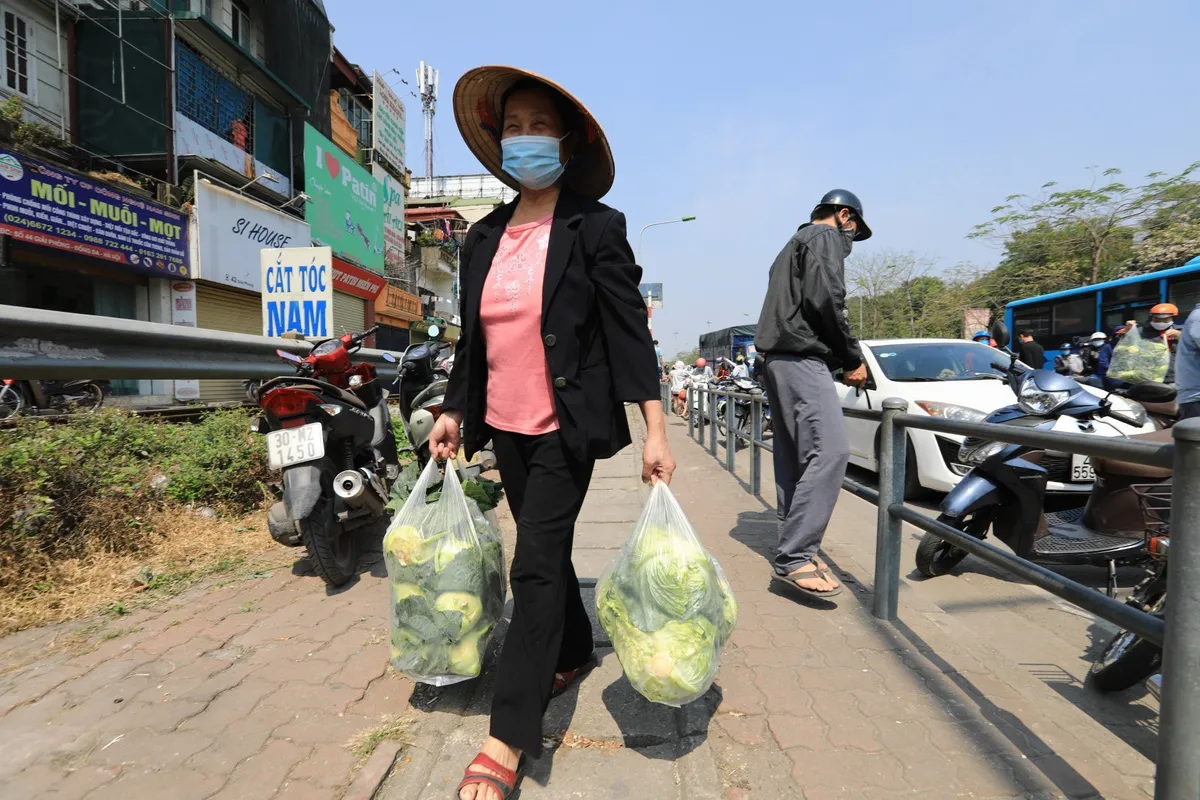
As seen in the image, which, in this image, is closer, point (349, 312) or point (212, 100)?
point (212, 100)

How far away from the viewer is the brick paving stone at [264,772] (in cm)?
170

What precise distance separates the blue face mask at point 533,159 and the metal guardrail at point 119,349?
188 cm

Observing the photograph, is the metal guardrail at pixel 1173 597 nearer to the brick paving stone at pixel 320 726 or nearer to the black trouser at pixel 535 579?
the black trouser at pixel 535 579

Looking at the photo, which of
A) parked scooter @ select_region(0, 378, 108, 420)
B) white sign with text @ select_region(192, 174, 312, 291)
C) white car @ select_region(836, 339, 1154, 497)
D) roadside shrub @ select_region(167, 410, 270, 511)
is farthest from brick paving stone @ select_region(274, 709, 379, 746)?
white sign with text @ select_region(192, 174, 312, 291)

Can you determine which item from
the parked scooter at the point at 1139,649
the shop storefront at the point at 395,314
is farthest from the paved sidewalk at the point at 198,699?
the shop storefront at the point at 395,314

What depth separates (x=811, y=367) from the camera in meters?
3.03

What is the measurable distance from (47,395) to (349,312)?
11.7 meters

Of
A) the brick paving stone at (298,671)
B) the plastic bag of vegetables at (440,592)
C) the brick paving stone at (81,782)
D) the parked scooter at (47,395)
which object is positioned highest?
the parked scooter at (47,395)

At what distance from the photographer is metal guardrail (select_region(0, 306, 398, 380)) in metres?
2.46

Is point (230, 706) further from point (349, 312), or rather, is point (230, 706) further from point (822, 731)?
point (349, 312)

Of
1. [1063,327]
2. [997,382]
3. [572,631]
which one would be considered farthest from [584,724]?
[1063,327]

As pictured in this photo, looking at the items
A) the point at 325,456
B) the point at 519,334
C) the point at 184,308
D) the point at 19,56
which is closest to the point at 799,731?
the point at 519,334

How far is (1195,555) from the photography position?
4.02 ft

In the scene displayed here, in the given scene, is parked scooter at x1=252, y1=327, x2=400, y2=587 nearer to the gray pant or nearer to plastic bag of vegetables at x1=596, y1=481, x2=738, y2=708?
plastic bag of vegetables at x1=596, y1=481, x2=738, y2=708
